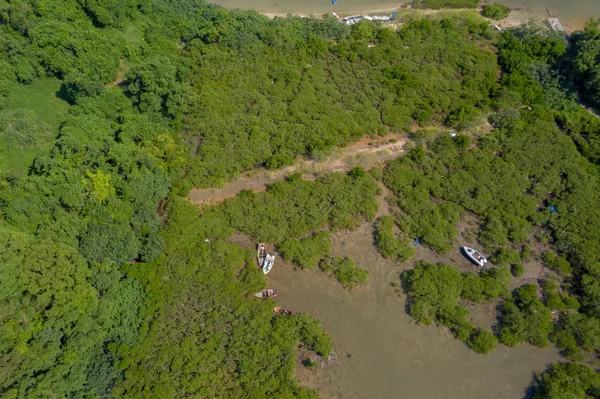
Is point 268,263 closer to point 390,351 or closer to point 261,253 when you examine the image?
point 261,253

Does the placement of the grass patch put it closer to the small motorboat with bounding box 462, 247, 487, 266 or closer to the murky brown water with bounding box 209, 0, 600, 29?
the murky brown water with bounding box 209, 0, 600, 29

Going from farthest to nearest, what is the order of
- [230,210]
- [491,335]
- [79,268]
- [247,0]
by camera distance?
[247,0], [230,210], [491,335], [79,268]

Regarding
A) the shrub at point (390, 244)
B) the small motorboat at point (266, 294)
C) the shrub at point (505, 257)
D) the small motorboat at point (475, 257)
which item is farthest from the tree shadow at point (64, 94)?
the shrub at point (505, 257)

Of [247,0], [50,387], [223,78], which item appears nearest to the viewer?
[50,387]

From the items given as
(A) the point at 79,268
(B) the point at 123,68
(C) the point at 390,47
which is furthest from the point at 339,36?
(A) the point at 79,268

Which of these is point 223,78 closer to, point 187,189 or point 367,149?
point 187,189

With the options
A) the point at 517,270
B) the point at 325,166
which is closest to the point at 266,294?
the point at 325,166
